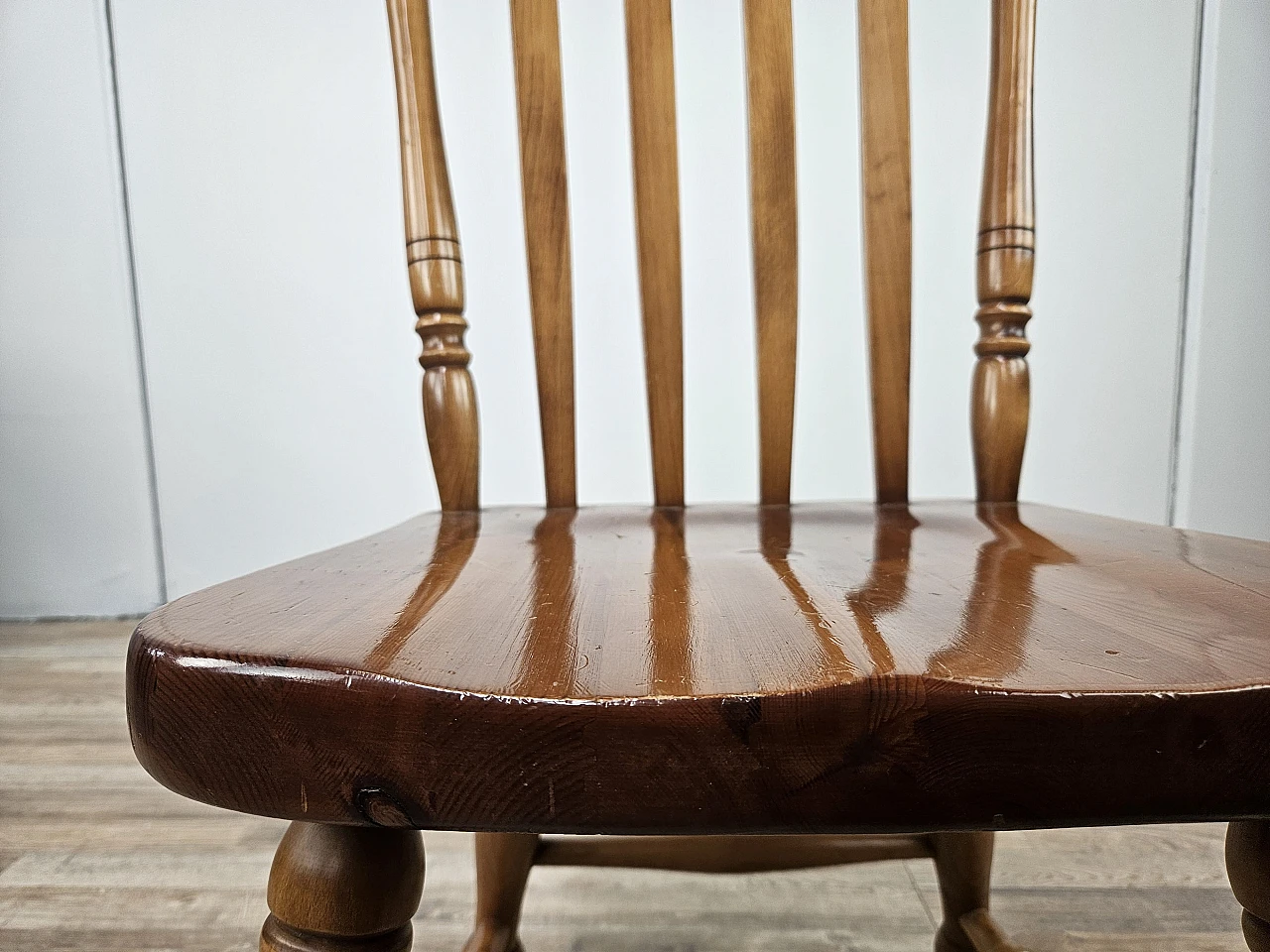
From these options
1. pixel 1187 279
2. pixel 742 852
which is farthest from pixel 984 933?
pixel 1187 279

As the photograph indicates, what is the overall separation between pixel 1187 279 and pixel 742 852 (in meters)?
1.29

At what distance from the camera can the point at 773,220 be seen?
47 centimetres

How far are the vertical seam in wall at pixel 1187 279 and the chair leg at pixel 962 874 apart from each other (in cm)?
107

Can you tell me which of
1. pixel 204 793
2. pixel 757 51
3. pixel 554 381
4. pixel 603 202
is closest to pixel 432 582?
pixel 204 793

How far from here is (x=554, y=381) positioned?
479 millimetres

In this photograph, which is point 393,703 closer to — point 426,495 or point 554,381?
point 554,381

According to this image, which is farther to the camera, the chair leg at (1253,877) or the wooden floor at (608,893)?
the wooden floor at (608,893)

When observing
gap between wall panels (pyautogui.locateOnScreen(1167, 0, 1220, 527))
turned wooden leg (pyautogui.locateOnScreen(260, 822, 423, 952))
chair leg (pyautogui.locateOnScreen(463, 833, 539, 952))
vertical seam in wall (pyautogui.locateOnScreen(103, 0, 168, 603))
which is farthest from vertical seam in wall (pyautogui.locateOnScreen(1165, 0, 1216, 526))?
vertical seam in wall (pyautogui.locateOnScreen(103, 0, 168, 603))

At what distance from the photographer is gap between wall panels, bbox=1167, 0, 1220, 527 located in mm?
1220

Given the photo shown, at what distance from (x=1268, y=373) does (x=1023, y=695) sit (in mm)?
1477

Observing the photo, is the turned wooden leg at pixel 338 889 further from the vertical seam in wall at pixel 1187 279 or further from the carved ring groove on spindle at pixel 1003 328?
the vertical seam in wall at pixel 1187 279

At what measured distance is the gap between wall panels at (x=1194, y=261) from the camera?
4.00 feet

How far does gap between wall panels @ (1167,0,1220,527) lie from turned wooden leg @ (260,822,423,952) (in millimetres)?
1426

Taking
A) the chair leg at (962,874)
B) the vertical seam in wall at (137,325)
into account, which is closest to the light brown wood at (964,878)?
the chair leg at (962,874)
